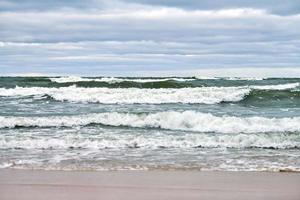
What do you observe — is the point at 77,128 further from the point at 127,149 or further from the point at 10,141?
the point at 127,149

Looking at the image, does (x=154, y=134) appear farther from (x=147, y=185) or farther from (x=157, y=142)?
(x=147, y=185)

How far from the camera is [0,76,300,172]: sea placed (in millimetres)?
8453

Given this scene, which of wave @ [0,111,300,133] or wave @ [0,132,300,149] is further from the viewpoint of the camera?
wave @ [0,111,300,133]

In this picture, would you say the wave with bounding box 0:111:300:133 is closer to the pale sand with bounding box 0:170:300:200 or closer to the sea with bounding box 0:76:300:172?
the sea with bounding box 0:76:300:172

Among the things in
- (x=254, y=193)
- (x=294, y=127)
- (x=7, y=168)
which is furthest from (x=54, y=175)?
(x=294, y=127)

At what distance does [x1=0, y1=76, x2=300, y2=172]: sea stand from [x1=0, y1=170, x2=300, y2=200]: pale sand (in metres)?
0.66

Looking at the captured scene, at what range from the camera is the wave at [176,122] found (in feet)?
43.1

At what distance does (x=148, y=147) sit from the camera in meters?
10.2

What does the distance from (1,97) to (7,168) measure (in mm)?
17438

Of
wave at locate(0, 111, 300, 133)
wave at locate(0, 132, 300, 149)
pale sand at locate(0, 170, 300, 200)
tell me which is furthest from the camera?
wave at locate(0, 111, 300, 133)

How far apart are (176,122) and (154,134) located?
1934 millimetres

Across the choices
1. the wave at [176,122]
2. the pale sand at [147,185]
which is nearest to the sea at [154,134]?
the wave at [176,122]

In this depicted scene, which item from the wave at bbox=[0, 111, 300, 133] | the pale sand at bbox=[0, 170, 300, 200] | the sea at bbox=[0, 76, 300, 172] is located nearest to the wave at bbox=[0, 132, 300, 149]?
the sea at bbox=[0, 76, 300, 172]

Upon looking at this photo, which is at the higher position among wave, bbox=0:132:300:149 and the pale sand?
the pale sand
